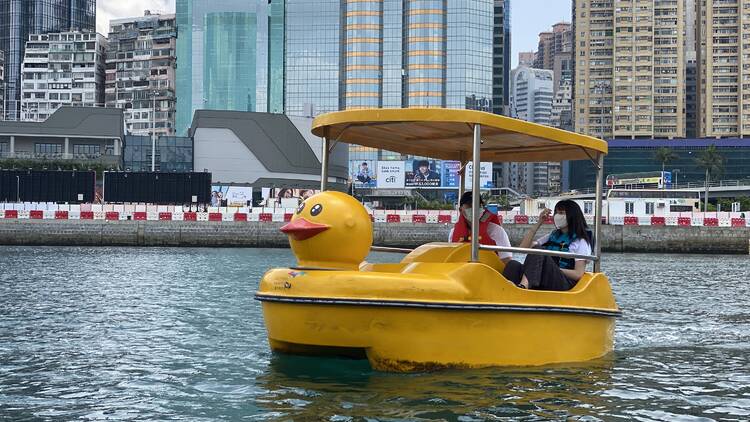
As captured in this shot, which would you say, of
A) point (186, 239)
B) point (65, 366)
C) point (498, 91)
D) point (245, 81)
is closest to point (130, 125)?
point (245, 81)

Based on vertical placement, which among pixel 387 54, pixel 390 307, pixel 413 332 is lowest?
pixel 413 332

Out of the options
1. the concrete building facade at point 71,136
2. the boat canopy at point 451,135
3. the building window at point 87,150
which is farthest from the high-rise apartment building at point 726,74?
the boat canopy at point 451,135

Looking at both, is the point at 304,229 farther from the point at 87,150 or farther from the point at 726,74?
the point at 726,74

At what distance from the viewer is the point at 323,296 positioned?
28.3ft

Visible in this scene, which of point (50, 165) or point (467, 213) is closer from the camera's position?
point (467, 213)

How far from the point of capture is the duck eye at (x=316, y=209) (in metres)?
8.99

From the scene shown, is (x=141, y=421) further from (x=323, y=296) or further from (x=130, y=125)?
(x=130, y=125)

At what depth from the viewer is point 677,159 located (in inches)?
5453

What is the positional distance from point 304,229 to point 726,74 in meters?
155

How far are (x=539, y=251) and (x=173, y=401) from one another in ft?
13.1

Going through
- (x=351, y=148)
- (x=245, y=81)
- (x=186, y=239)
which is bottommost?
(x=186, y=239)

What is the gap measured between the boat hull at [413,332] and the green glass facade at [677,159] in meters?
130

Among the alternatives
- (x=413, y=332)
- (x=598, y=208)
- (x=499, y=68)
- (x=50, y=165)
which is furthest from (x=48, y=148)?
(x=413, y=332)

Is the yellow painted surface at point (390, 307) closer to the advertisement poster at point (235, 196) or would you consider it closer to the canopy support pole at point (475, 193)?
the canopy support pole at point (475, 193)
